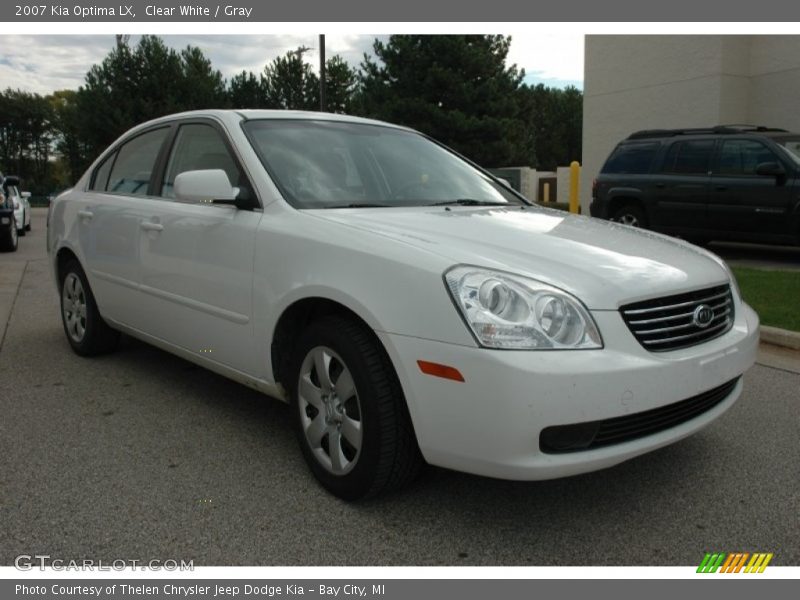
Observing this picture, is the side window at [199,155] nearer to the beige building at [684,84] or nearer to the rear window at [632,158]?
the rear window at [632,158]

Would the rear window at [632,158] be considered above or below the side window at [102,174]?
above

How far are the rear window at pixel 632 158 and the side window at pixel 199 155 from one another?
8.57 meters

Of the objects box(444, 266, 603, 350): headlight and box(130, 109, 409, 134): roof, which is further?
box(130, 109, 409, 134): roof

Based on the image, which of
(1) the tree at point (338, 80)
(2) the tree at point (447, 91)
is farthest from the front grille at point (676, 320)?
(1) the tree at point (338, 80)

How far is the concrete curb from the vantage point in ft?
17.9

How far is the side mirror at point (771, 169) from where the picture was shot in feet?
31.8

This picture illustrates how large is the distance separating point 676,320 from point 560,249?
0.50m

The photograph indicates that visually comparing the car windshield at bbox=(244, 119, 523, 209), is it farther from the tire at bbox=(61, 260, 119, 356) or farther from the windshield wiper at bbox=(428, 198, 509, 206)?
the tire at bbox=(61, 260, 119, 356)

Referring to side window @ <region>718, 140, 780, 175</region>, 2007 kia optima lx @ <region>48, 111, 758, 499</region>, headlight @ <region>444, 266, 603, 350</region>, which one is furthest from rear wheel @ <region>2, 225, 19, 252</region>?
headlight @ <region>444, 266, 603, 350</region>

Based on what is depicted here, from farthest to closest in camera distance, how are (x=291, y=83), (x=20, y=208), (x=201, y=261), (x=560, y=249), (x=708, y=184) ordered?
(x=291, y=83) → (x=20, y=208) → (x=708, y=184) → (x=201, y=261) → (x=560, y=249)

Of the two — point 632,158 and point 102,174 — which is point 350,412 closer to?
point 102,174

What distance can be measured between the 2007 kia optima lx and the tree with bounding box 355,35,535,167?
A: 24.2 m

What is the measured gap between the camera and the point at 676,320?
2.79 m

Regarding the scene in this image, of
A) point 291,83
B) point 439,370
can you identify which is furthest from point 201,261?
point 291,83
